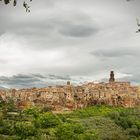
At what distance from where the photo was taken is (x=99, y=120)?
152375 millimetres

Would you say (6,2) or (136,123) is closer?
(6,2)

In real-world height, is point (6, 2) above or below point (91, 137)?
above

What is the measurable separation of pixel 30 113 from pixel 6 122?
46124mm

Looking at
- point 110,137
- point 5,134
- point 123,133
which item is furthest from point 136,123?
point 5,134

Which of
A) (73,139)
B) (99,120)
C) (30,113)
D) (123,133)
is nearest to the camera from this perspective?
(73,139)

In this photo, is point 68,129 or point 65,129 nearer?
point 68,129

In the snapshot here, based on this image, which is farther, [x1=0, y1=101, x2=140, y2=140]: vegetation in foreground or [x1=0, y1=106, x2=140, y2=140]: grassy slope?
[x1=0, y1=106, x2=140, y2=140]: grassy slope

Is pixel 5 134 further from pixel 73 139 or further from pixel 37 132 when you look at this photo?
pixel 73 139

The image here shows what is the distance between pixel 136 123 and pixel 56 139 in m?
53.0

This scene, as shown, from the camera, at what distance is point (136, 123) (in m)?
140

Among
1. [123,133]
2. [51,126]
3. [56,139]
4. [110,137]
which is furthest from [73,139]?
[51,126]

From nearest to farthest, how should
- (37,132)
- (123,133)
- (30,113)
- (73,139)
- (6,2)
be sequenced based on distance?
(6,2) → (73,139) → (37,132) → (123,133) → (30,113)

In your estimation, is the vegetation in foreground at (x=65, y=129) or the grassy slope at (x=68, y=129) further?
the grassy slope at (x=68, y=129)

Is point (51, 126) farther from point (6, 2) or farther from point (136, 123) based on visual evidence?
point (6, 2)
